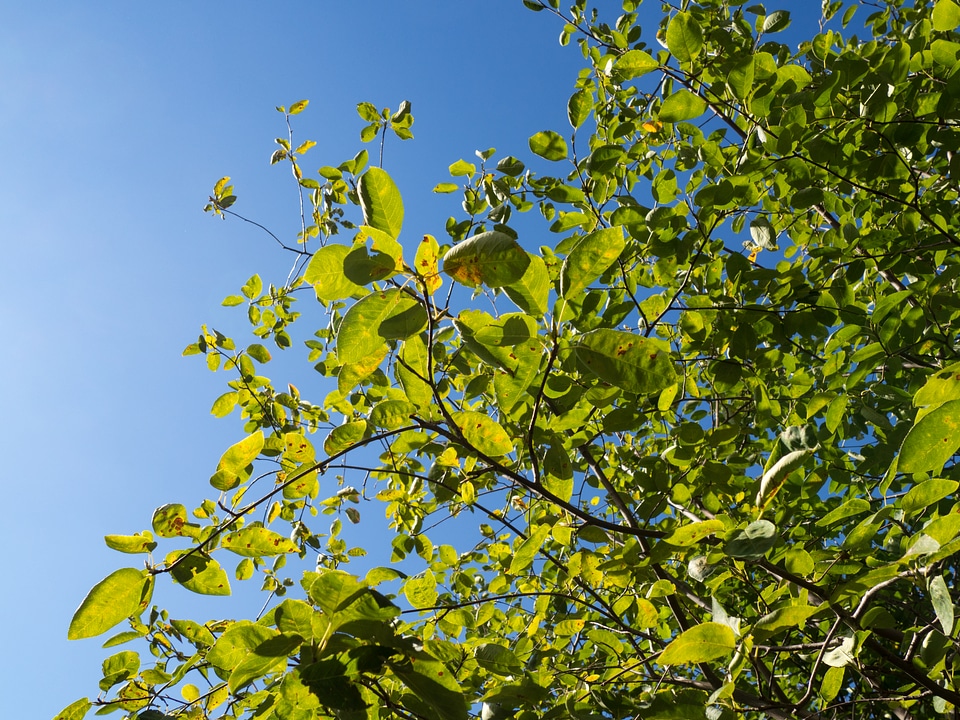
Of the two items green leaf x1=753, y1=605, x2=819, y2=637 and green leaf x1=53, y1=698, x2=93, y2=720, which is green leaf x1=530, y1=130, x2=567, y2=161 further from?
green leaf x1=53, y1=698, x2=93, y2=720

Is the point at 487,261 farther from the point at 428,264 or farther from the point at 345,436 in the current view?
the point at 345,436

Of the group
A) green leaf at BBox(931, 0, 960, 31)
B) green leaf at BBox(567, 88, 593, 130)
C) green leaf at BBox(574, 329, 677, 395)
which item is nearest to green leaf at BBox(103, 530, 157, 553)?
green leaf at BBox(574, 329, 677, 395)

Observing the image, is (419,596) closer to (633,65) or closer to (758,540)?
(758,540)

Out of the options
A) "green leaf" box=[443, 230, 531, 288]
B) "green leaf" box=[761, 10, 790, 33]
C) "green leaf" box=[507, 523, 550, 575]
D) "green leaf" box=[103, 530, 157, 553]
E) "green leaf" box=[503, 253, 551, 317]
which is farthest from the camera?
"green leaf" box=[761, 10, 790, 33]

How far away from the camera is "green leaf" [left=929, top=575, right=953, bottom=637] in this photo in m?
0.98

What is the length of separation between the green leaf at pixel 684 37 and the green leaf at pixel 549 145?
44cm

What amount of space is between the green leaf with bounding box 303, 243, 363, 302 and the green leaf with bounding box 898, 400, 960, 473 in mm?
857

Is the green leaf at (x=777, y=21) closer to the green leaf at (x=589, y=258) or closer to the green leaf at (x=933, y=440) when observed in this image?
the green leaf at (x=589, y=258)

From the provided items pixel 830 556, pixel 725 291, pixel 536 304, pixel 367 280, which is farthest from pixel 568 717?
pixel 725 291

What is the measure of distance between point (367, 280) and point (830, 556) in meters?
1.47

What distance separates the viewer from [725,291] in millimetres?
2994

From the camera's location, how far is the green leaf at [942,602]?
980mm

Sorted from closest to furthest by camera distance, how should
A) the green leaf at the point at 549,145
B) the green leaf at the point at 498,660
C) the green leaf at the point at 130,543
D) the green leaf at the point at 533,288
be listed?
the green leaf at the point at 533,288, the green leaf at the point at 130,543, the green leaf at the point at 498,660, the green leaf at the point at 549,145

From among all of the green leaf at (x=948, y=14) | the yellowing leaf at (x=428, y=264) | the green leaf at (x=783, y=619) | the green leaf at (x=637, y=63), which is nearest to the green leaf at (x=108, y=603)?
the yellowing leaf at (x=428, y=264)
